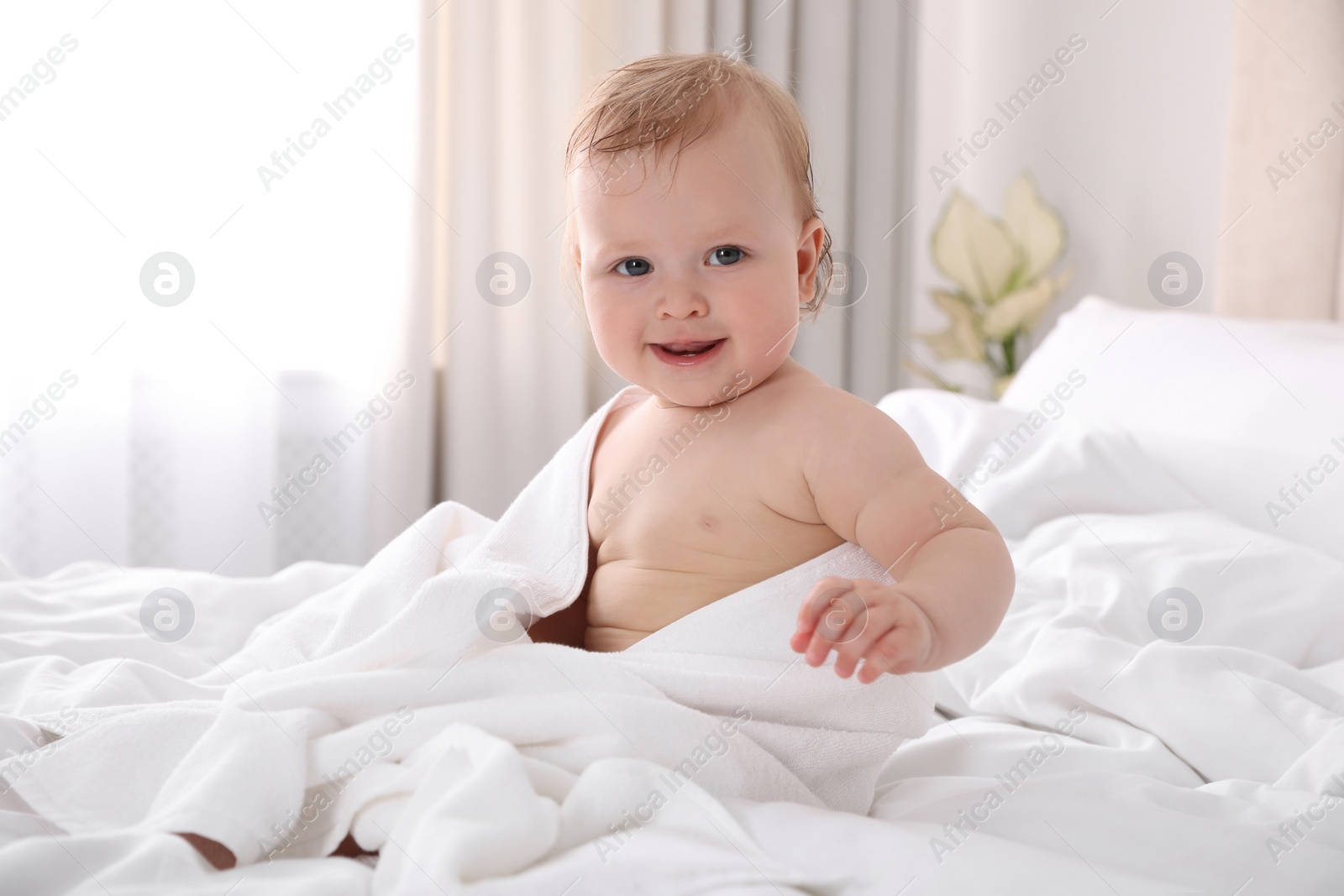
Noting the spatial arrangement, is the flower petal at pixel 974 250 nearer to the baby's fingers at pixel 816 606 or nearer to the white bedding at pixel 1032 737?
the white bedding at pixel 1032 737

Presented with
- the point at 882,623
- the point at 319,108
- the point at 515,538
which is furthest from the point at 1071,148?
the point at 882,623

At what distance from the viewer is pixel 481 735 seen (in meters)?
0.68

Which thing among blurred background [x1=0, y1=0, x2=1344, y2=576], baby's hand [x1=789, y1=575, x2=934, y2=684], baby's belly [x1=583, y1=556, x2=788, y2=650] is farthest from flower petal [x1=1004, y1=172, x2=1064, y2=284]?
baby's hand [x1=789, y1=575, x2=934, y2=684]

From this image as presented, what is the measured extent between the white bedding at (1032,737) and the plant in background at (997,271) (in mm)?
1123

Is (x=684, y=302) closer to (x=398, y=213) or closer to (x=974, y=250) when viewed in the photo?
(x=974, y=250)

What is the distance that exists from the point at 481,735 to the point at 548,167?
7.61 feet

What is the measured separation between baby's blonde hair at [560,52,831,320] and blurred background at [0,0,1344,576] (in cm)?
107

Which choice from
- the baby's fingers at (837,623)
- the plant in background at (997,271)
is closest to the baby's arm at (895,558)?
the baby's fingers at (837,623)

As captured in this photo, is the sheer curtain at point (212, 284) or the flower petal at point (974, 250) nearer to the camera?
the sheer curtain at point (212, 284)

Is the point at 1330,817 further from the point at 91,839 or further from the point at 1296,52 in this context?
the point at 1296,52

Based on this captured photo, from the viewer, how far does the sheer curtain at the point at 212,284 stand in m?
2.30

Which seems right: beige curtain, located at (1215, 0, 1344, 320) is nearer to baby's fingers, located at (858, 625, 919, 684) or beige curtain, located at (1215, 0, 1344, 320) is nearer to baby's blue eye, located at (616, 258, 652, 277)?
baby's blue eye, located at (616, 258, 652, 277)

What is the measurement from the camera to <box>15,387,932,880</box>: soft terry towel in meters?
0.65

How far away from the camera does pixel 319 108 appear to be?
8.34ft
